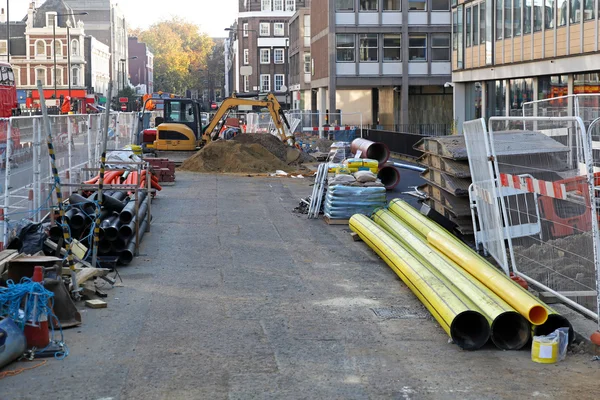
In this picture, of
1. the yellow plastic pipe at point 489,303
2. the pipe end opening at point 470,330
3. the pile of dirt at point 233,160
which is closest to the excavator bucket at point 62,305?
the pipe end opening at point 470,330

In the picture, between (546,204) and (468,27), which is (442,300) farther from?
(468,27)

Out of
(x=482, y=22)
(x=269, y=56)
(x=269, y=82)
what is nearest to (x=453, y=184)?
(x=482, y=22)

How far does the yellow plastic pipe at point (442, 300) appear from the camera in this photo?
340 inches

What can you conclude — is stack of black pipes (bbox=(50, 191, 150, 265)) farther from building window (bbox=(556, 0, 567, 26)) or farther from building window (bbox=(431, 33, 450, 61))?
building window (bbox=(431, 33, 450, 61))

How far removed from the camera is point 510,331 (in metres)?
8.73

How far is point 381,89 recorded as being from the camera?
66.8 m

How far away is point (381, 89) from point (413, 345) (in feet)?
194

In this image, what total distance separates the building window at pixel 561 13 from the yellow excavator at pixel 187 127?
1126 cm

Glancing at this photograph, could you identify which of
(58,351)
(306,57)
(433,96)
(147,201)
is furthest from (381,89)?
(58,351)

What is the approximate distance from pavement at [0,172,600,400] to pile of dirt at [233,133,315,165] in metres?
22.4

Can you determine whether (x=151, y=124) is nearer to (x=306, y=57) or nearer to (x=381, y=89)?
(x=381, y=89)

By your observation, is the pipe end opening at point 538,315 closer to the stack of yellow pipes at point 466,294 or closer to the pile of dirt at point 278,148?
the stack of yellow pipes at point 466,294

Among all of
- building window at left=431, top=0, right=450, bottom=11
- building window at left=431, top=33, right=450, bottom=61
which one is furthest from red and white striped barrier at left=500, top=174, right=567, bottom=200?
building window at left=431, top=0, right=450, bottom=11

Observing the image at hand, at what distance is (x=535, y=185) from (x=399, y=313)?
2.10 meters
